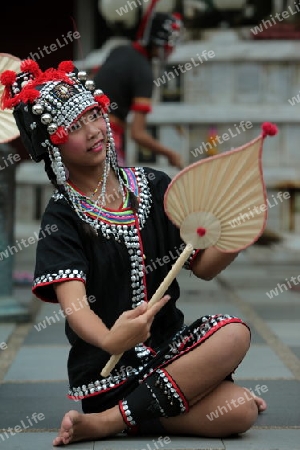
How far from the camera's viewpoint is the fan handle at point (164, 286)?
293 centimetres

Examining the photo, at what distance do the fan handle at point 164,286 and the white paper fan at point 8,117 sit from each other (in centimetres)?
88

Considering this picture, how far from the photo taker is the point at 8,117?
3.53 meters

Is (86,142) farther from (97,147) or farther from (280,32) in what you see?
(280,32)

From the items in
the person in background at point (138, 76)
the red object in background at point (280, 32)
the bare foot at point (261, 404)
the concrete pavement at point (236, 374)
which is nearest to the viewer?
the concrete pavement at point (236, 374)

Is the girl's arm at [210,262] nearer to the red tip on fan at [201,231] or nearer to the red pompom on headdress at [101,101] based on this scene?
the red tip on fan at [201,231]

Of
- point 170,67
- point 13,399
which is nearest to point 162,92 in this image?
point 170,67

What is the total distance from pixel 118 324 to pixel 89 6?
8.57 meters

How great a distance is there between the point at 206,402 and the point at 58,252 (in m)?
0.67

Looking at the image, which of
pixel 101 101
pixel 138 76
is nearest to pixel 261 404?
pixel 101 101

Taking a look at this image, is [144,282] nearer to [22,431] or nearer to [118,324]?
[118,324]

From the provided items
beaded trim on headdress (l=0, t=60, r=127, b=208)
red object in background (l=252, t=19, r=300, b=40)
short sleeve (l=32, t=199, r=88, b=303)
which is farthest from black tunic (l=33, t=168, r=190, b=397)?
red object in background (l=252, t=19, r=300, b=40)

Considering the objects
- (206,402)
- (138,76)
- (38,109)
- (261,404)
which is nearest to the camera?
(38,109)

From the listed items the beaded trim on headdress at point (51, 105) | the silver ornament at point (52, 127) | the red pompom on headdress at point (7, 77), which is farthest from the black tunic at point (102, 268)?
the red pompom on headdress at point (7, 77)

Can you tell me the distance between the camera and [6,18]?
37.4 ft
